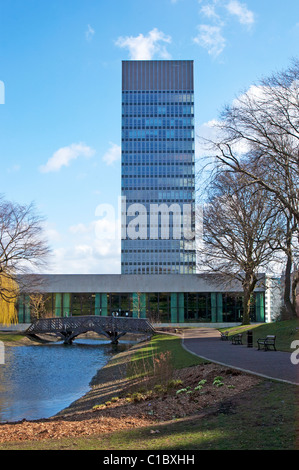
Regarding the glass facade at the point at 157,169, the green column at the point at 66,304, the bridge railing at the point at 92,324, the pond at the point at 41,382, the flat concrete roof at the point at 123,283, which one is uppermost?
the glass facade at the point at 157,169

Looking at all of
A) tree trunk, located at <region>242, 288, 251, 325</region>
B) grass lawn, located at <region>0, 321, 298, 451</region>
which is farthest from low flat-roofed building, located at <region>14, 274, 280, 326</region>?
grass lawn, located at <region>0, 321, 298, 451</region>

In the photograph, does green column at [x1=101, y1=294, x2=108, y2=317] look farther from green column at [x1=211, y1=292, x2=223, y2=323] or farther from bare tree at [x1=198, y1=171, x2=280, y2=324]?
bare tree at [x1=198, y1=171, x2=280, y2=324]

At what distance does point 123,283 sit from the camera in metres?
63.6

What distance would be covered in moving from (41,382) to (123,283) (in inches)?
1711

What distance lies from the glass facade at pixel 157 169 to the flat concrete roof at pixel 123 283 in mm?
73638

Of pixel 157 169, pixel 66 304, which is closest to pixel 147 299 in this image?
pixel 66 304

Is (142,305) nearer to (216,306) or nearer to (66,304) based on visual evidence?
(216,306)

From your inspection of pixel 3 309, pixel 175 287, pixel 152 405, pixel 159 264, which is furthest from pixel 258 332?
pixel 159 264

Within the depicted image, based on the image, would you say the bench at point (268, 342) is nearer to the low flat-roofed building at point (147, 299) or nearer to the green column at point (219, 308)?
the low flat-roofed building at point (147, 299)

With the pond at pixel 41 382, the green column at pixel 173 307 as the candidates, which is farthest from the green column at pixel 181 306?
the pond at pixel 41 382

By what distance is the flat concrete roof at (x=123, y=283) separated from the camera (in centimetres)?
6297
